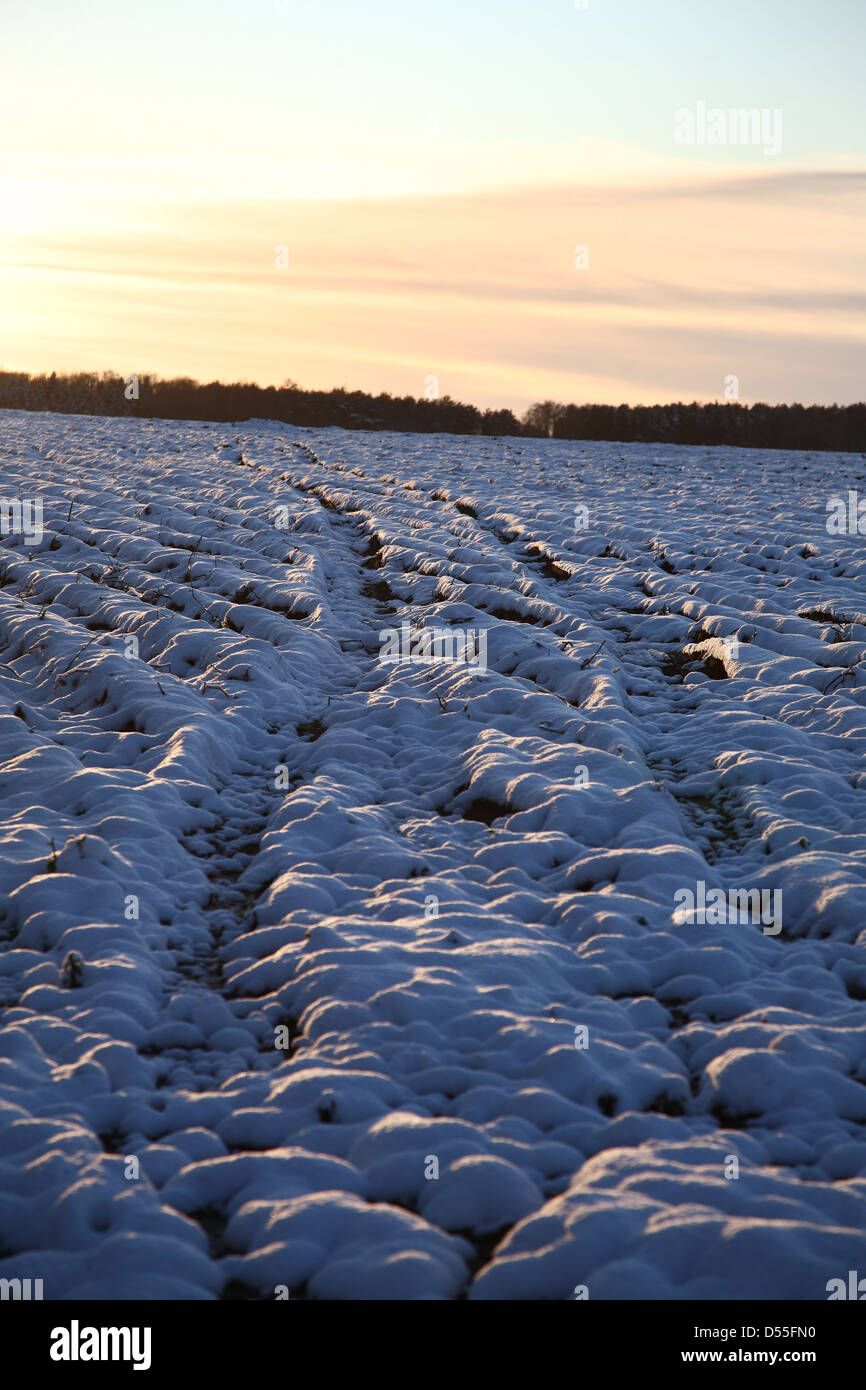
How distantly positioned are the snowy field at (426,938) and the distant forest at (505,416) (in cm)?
3685

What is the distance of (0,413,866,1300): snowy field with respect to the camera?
13.6 feet

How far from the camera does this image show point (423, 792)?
28.7 ft

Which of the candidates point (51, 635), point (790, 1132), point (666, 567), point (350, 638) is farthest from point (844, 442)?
point (790, 1132)

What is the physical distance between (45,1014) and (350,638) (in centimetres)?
812

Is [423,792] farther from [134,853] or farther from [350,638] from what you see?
[350,638]

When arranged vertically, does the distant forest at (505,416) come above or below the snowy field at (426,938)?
above

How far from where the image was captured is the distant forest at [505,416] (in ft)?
161

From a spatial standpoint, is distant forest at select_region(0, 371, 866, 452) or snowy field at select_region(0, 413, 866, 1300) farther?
distant forest at select_region(0, 371, 866, 452)

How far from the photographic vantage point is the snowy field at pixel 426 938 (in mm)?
4137

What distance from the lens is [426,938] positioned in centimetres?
628

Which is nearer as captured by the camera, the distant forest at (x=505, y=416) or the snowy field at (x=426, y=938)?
the snowy field at (x=426, y=938)

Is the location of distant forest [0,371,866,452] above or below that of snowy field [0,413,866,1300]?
above

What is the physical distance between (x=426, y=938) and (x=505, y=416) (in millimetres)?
50112

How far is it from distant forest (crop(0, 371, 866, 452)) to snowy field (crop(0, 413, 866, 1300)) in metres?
36.9
